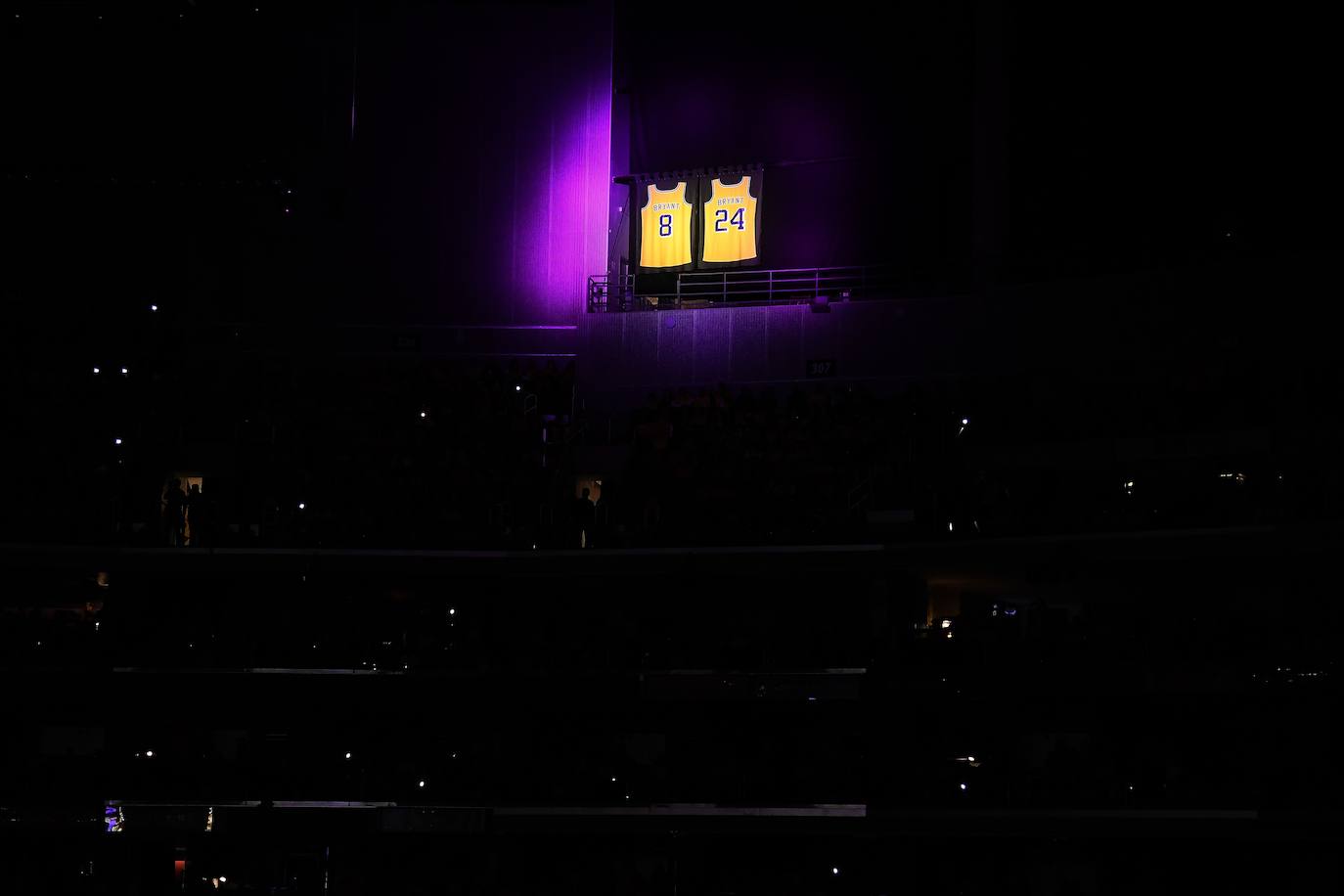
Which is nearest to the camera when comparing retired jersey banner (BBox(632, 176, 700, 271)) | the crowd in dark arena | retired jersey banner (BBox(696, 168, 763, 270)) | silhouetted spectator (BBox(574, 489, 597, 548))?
the crowd in dark arena

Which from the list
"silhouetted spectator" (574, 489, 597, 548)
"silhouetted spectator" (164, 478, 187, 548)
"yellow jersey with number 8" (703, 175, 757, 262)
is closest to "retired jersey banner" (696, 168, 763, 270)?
"yellow jersey with number 8" (703, 175, 757, 262)

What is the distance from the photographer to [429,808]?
20672 millimetres

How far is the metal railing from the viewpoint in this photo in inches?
998

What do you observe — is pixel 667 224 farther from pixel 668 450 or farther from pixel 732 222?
pixel 668 450

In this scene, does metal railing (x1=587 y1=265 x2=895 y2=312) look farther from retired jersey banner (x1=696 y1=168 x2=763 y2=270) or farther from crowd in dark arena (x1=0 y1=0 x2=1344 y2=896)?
retired jersey banner (x1=696 y1=168 x2=763 y2=270)

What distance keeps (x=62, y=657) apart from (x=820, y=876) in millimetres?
10951

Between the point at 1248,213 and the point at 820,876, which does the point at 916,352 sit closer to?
the point at 1248,213

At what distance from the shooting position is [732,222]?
2583 centimetres

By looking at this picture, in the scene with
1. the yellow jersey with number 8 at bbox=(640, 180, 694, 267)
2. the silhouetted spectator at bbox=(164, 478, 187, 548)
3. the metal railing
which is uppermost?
the yellow jersey with number 8 at bbox=(640, 180, 694, 267)

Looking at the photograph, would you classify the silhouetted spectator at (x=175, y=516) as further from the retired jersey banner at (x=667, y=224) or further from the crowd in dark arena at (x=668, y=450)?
the retired jersey banner at (x=667, y=224)

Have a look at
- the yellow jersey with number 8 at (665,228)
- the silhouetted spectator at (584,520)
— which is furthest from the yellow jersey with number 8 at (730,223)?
the silhouetted spectator at (584,520)

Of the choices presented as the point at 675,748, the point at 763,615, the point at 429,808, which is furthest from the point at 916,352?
the point at 429,808

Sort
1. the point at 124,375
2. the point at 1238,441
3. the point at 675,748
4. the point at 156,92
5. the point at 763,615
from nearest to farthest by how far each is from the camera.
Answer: the point at 1238,441
the point at 675,748
the point at 763,615
the point at 124,375
the point at 156,92

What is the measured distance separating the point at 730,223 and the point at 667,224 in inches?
41.9
